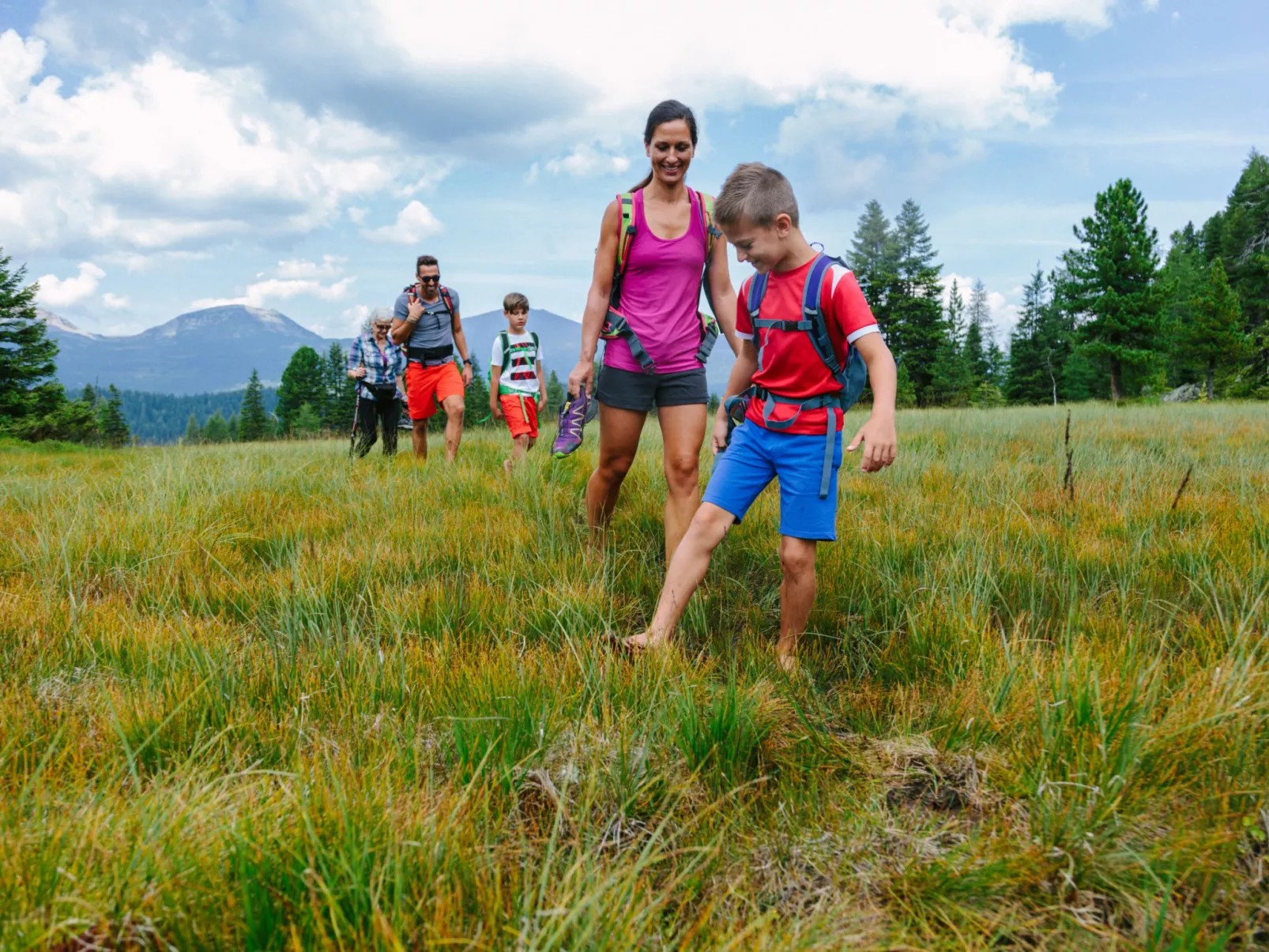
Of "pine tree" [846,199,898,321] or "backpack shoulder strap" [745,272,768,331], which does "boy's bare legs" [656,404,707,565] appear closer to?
"backpack shoulder strap" [745,272,768,331]

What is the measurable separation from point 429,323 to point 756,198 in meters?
6.22

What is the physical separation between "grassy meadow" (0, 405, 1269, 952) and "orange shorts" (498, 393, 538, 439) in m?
4.06

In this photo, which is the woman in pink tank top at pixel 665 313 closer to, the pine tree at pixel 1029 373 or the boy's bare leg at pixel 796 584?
the boy's bare leg at pixel 796 584

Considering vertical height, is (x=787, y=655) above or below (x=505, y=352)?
below

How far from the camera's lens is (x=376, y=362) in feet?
28.8

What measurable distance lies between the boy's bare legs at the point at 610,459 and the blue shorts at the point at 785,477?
3.06ft

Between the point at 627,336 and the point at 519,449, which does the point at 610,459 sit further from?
the point at 519,449

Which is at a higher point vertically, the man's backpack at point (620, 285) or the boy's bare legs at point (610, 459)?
the man's backpack at point (620, 285)

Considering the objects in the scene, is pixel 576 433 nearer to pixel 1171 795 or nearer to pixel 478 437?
pixel 1171 795

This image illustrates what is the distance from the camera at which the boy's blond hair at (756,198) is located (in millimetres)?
2498

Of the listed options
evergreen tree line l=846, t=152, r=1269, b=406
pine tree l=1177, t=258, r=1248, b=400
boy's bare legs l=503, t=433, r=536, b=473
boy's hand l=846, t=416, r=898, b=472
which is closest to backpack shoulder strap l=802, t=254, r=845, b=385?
boy's hand l=846, t=416, r=898, b=472

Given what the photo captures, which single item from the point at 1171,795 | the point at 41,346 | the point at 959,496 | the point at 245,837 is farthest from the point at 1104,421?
the point at 41,346

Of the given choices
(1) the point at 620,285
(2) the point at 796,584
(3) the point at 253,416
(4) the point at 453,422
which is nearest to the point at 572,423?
(1) the point at 620,285

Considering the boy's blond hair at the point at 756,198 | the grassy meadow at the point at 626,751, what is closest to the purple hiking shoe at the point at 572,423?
the grassy meadow at the point at 626,751
